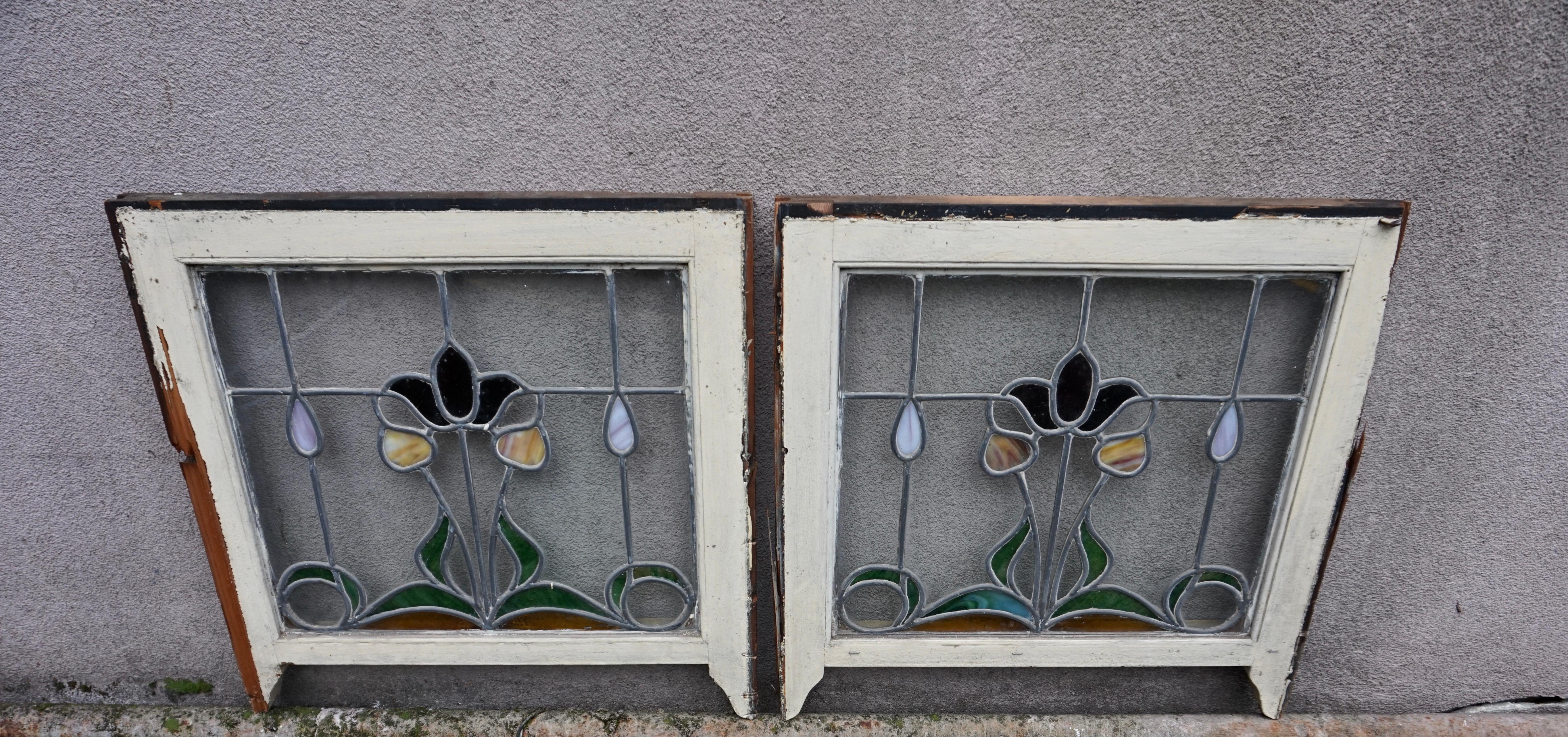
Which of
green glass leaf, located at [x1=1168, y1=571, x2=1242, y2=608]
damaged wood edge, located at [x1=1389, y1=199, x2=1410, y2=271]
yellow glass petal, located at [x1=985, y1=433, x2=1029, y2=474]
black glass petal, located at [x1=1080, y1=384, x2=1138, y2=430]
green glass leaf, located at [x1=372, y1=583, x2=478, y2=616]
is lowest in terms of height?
green glass leaf, located at [x1=372, y1=583, x2=478, y2=616]

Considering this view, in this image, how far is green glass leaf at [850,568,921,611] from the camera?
4.30ft

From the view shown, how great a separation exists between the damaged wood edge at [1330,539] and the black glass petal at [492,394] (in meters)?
1.55

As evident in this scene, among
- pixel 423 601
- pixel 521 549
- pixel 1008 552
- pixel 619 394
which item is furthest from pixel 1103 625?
pixel 423 601

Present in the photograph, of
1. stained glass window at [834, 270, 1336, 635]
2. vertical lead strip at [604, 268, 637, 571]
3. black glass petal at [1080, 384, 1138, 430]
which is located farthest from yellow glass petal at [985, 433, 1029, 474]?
vertical lead strip at [604, 268, 637, 571]

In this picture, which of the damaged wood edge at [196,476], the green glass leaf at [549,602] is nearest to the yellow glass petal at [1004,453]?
the green glass leaf at [549,602]

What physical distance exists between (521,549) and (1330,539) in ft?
5.24

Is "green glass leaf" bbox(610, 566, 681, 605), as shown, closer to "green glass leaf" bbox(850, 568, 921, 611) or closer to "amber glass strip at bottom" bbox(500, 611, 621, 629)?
"amber glass strip at bottom" bbox(500, 611, 621, 629)

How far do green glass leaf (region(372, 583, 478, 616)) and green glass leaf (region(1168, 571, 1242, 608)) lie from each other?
1.46 meters

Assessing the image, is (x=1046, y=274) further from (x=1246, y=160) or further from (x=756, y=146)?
(x=756, y=146)

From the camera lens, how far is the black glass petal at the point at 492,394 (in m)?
Result: 1.18

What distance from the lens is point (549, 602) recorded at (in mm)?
1335

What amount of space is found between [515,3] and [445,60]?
0.15 meters

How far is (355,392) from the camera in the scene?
117 centimetres

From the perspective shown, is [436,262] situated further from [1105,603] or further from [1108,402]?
[1105,603]
